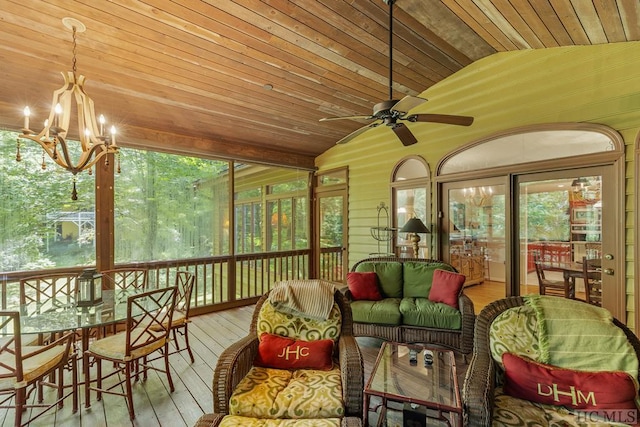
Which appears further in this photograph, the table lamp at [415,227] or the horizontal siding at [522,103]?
the table lamp at [415,227]

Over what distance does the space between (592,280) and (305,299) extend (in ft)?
10.2

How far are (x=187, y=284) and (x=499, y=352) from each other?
300 cm

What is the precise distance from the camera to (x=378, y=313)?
337cm

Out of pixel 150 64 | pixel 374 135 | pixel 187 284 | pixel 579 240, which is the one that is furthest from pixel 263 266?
pixel 579 240

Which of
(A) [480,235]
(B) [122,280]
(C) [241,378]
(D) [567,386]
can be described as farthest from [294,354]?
(A) [480,235]

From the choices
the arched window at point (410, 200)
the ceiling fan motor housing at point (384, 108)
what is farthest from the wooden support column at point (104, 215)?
the arched window at point (410, 200)

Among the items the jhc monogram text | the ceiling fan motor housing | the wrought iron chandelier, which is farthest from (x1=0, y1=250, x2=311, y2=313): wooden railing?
the ceiling fan motor housing

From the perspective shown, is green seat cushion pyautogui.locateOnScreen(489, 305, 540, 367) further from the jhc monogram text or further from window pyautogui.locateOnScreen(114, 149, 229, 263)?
window pyautogui.locateOnScreen(114, 149, 229, 263)

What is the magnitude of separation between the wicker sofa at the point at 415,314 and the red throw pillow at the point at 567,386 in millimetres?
1378

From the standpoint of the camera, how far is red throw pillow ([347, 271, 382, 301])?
12.1ft

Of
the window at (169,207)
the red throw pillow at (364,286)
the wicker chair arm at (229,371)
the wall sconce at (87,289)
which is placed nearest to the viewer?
the wicker chair arm at (229,371)

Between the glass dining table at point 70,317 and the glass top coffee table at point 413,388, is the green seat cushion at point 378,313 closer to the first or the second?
the glass top coffee table at point 413,388

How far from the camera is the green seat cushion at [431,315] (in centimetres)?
319

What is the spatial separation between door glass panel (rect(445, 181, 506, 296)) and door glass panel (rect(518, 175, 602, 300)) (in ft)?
0.80
